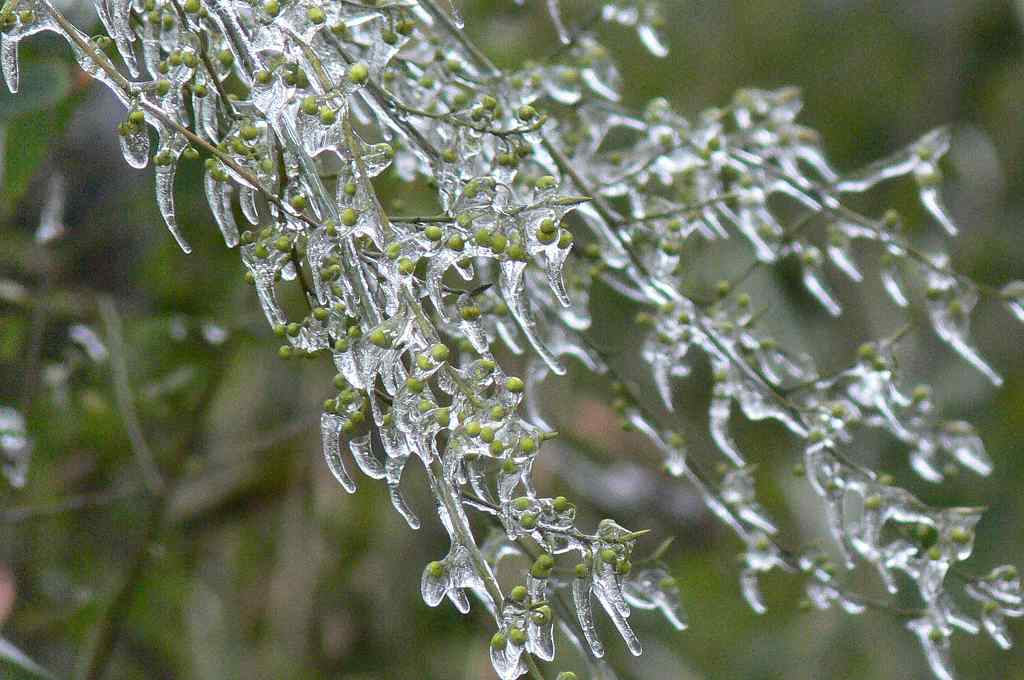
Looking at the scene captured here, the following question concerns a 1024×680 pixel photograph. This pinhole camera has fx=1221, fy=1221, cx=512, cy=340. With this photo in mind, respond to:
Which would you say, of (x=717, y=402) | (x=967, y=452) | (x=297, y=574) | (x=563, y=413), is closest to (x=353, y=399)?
(x=717, y=402)

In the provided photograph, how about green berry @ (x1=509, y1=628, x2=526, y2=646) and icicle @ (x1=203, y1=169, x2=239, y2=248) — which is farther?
icicle @ (x1=203, y1=169, x2=239, y2=248)

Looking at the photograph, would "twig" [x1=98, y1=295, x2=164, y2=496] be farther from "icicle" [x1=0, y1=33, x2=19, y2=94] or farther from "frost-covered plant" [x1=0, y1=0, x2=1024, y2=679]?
"icicle" [x1=0, y1=33, x2=19, y2=94]

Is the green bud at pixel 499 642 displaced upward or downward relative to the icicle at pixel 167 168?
downward

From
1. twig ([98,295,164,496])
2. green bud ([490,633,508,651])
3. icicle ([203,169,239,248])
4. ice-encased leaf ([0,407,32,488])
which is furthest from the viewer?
twig ([98,295,164,496])

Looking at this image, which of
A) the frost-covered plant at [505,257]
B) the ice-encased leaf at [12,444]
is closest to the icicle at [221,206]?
the frost-covered plant at [505,257]

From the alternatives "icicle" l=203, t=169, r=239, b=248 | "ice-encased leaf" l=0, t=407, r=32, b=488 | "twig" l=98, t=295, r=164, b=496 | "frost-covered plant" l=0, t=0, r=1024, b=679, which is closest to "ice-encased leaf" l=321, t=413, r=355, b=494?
"frost-covered plant" l=0, t=0, r=1024, b=679

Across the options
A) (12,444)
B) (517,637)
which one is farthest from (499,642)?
(12,444)

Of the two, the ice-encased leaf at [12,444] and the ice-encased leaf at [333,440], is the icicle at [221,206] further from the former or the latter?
the ice-encased leaf at [12,444]

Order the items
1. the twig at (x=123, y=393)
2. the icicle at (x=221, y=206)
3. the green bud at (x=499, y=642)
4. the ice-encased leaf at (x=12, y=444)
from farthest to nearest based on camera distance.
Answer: the twig at (x=123, y=393) < the ice-encased leaf at (x=12, y=444) < the icicle at (x=221, y=206) < the green bud at (x=499, y=642)
